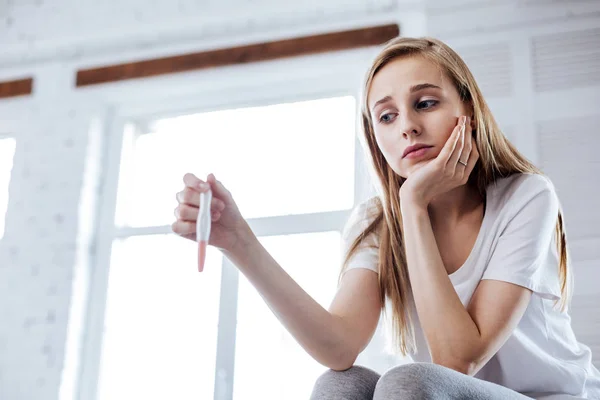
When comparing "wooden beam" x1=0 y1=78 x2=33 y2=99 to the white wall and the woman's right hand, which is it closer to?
the white wall

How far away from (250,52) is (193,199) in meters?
1.98

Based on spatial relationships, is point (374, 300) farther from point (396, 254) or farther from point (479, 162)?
point (479, 162)

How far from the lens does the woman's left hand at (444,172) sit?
1112 millimetres

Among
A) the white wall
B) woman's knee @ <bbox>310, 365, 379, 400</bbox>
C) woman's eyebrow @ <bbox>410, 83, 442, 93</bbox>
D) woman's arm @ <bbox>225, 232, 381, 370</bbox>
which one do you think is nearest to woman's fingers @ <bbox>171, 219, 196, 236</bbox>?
woman's arm @ <bbox>225, 232, 381, 370</bbox>

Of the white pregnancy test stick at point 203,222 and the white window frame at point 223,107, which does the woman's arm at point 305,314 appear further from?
the white window frame at point 223,107

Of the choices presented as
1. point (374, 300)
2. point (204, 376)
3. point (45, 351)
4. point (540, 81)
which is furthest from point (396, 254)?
point (45, 351)

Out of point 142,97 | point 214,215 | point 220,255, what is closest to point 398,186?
point 214,215

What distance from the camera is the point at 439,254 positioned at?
108cm

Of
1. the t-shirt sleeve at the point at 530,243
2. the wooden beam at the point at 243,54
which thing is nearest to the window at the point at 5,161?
the wooden beam at the point at 243,54

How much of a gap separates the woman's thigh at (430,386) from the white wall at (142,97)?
136cm

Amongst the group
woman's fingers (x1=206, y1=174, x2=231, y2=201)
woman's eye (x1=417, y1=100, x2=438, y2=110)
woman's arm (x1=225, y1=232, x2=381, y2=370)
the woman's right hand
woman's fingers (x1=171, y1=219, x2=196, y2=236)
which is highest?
woman's eye (x1=417, y1=100, x2=438, y2=110)

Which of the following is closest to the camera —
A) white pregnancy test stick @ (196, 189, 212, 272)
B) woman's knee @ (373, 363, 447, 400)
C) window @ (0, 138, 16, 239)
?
woman's knee @ (373, 363, 447, 400)

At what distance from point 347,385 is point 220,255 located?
1.81m

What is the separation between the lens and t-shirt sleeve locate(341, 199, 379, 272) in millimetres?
1233
